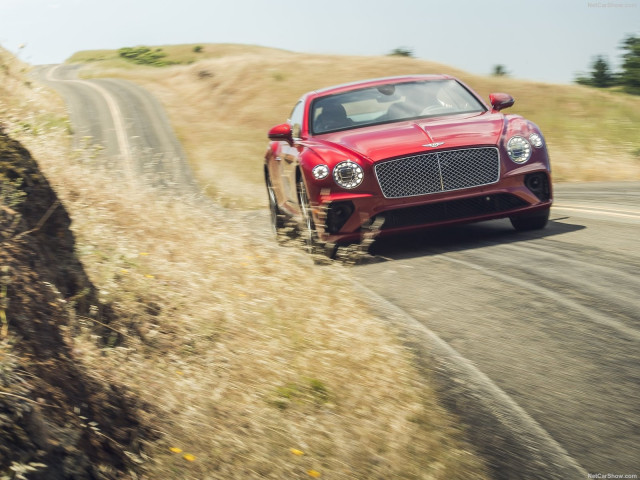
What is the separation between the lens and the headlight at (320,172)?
7.00 metres

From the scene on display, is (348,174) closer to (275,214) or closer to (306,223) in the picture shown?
(306,223)

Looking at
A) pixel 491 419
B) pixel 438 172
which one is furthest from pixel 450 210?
pixel 491 419

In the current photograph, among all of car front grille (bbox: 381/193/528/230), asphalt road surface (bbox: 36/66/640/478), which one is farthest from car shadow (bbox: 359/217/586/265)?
car front grille (bbox: 381/193/528/230)

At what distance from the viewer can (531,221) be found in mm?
7852

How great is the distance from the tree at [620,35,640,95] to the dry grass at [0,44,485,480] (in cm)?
3997

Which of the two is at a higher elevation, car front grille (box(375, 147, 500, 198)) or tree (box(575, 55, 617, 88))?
car front grille (box(375, 147, 500, 198))

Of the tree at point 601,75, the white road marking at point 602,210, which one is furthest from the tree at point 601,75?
the white road marking at point 602,210

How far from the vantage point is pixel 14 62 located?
10531 millimetres

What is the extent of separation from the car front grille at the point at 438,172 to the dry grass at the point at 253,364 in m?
1.08

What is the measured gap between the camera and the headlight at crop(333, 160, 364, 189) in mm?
6946

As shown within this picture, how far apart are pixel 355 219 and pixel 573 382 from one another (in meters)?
3.30

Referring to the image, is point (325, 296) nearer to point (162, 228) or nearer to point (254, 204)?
point (162, 228)

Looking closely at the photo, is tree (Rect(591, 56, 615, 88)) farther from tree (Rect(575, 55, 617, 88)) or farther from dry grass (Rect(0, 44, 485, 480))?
dry grass (Rect(0, 44, 485, 480))

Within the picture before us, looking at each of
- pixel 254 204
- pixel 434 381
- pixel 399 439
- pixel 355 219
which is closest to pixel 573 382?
pixel 434 381
